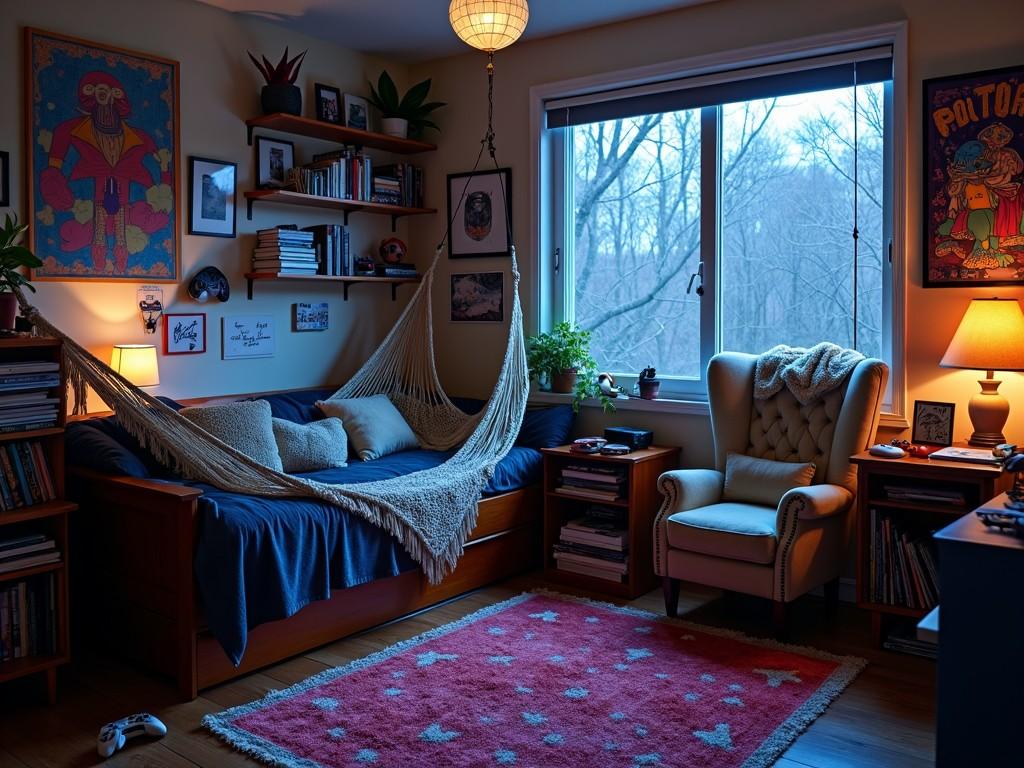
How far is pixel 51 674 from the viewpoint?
2.82 metres

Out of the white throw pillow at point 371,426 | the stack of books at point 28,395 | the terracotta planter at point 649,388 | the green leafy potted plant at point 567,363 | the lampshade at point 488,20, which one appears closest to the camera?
the stack of books at point 28,395

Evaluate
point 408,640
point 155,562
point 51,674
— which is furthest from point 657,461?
point 51,674

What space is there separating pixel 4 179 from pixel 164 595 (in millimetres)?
1680

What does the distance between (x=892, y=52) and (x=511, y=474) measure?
2.29 metres

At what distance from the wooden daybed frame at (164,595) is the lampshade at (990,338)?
2.16m

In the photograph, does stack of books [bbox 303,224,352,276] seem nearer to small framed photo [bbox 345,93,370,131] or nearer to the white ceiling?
small framed photo [bbox 345,93,370,131]

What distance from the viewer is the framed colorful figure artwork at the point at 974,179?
337 cm

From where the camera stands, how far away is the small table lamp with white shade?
10.4 ft

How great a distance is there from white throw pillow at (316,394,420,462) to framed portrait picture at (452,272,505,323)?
0.76 m

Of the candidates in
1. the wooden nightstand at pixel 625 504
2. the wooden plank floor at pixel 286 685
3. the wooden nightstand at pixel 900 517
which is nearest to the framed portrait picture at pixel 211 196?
the wooden nightstand at pixel 625 504

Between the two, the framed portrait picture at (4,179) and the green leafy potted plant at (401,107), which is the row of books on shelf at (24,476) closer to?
the framed portrait picture at (4,179)

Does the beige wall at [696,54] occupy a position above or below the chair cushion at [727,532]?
above

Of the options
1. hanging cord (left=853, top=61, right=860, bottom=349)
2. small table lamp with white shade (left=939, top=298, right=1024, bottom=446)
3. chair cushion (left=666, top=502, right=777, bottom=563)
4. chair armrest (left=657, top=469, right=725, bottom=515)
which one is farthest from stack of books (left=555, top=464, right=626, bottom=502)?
small table lamp with white shade (left=939, top=298, right=1024, bottom=446)

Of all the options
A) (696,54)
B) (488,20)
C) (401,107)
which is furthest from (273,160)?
(696,54)
